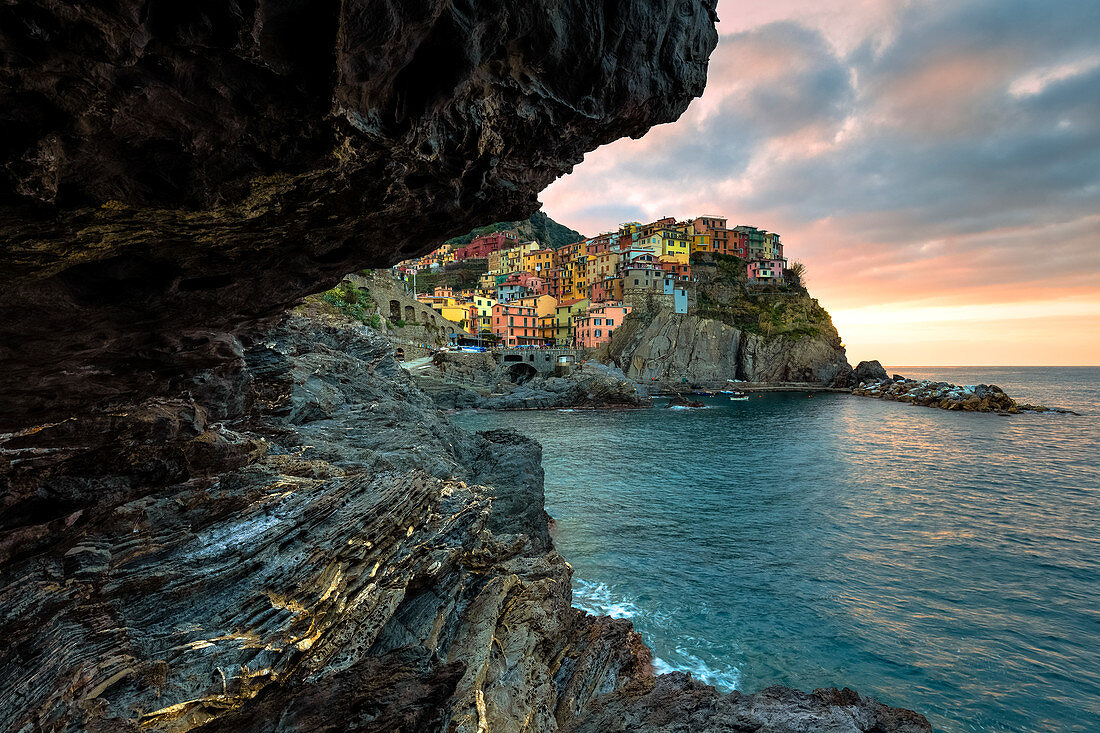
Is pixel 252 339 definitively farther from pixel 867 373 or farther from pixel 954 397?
pixel 867 373

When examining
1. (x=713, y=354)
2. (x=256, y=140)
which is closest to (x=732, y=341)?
(x=713, y=354)

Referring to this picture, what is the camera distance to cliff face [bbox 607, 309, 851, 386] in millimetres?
103188

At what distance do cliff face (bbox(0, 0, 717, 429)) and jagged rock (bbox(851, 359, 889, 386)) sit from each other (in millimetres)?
126250

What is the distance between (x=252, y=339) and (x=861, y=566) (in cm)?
2464

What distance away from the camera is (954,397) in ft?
257

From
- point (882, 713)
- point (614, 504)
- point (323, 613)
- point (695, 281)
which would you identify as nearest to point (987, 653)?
point (882, 713)

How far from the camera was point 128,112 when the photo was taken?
2805 millimetres

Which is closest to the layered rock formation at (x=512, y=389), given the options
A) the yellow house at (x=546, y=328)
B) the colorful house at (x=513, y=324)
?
the colorful house at (x=513, y=324)

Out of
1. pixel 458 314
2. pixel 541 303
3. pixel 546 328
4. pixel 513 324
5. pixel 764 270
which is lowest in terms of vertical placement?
pixel 546 328

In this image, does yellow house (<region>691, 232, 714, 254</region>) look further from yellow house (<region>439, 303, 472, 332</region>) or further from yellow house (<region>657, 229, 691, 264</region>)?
yellow house (<region>439, 303, 472, 332</region>)

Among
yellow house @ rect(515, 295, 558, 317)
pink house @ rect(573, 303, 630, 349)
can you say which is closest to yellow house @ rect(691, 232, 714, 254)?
pink house @ rect(573, 303, 630, 349)

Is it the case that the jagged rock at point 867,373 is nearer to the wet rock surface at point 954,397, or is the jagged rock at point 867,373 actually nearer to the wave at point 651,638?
the wet rock surface at point 954,397

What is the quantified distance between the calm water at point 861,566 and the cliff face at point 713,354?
57624mm

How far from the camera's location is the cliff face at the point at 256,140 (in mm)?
2607
